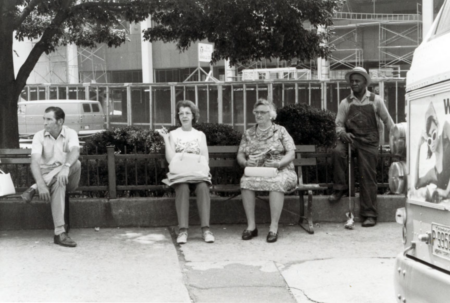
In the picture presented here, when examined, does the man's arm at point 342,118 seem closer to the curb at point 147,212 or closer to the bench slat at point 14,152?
the curb at point 147,212

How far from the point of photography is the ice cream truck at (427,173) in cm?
337

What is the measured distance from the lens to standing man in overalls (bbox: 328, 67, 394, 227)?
7961 mm

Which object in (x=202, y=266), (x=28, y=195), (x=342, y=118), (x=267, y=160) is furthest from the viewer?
(x=342, y=118)

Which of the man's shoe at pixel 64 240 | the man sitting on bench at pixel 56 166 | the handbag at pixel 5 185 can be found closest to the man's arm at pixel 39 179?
the man sitting on bench at pixel 56 166

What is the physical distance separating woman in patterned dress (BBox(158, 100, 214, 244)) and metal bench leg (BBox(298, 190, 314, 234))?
1122 mm

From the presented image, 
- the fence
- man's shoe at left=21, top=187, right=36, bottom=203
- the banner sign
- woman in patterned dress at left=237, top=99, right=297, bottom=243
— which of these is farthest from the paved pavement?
the fence

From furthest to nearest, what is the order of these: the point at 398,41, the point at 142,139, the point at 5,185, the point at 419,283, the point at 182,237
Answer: the point at 398,41, the point at 142,139, the point at 182,237, the point at 5,185, the point at 419,283

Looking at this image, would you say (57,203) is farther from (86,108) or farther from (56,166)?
(86,108)

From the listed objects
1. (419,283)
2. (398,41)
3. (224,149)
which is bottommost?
(419,283)

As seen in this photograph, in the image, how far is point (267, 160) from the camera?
7672mm

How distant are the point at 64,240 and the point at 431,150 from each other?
441cm

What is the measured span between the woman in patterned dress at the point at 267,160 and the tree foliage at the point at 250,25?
5.89 feet

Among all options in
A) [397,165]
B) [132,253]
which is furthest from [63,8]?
[397,165]

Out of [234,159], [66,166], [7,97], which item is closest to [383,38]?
[7,97]
